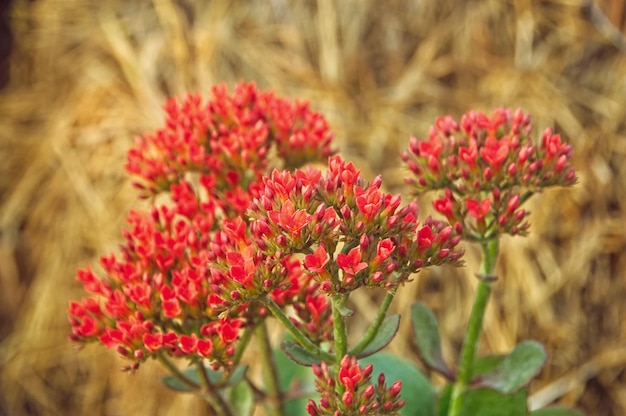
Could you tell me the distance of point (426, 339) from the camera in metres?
0.76

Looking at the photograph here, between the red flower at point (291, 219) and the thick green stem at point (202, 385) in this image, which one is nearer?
the red flower at point (291, 219)

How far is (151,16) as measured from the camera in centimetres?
203

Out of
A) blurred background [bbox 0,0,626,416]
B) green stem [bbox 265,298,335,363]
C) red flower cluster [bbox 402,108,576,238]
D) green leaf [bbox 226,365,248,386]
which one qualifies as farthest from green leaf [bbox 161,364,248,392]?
blurred background [bbox 0,0,626,416]

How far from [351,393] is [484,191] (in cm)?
23

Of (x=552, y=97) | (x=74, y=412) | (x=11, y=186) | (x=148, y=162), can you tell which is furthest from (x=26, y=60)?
(x=148, y=162)

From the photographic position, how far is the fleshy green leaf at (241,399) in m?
0.78

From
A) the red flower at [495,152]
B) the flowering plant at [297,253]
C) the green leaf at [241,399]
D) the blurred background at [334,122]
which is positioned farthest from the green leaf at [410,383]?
the blurred background at [334,122]

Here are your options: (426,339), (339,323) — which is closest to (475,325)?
(426,339)

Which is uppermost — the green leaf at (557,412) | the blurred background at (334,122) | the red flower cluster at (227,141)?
the blurred background at (334,122)

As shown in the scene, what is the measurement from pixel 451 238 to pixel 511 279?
1.13 meters

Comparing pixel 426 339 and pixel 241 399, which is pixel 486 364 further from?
pixel 241 399

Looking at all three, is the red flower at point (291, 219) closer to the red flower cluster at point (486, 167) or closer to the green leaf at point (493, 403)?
the red flower cluster at point (486, 167)

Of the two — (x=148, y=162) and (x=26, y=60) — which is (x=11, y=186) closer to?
(x=26, y=60)

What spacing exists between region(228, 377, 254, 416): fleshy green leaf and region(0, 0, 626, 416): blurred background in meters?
0.91
